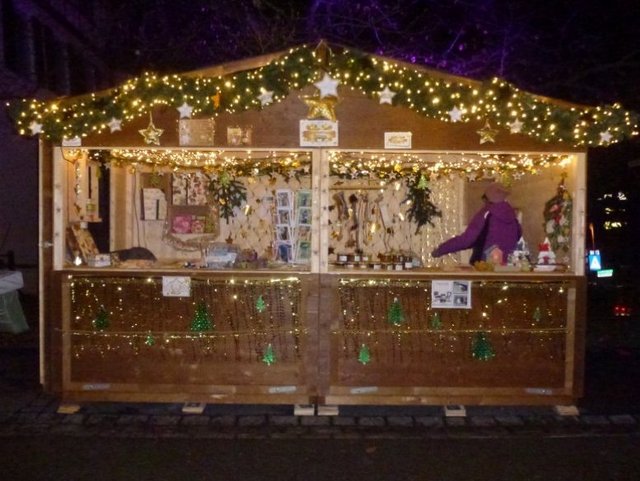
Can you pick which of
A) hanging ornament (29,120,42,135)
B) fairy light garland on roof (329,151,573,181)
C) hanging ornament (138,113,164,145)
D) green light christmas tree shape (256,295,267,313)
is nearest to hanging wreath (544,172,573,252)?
fairy light garland on roof (329,151,573,181)

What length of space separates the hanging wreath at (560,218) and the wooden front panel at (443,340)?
23.0 inches

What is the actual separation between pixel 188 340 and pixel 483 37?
9684 millimetres

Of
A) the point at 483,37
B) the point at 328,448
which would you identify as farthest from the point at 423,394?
the point at 483,37

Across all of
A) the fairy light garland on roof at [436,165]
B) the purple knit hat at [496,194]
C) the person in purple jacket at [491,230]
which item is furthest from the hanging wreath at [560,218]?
the purple knit hat at [496,194]

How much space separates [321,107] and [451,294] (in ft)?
6.87

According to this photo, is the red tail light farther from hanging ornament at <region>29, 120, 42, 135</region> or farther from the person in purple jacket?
hanging ornament at <region>29, 120, 42, 135</region>

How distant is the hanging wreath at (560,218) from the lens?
8.05 meters

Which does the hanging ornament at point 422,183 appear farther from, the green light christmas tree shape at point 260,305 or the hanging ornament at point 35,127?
the hanging ornament at point 35,127

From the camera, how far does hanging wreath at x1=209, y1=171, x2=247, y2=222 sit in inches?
391

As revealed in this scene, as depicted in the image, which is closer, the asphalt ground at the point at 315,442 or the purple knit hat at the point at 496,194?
the asphalt ground at the point at 315,442

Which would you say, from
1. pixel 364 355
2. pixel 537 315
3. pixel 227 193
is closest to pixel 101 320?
pixel 364 355

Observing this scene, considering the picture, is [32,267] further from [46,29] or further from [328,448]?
[328,448]

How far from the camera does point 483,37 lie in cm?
1509

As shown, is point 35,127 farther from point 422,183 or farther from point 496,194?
point 496,194
